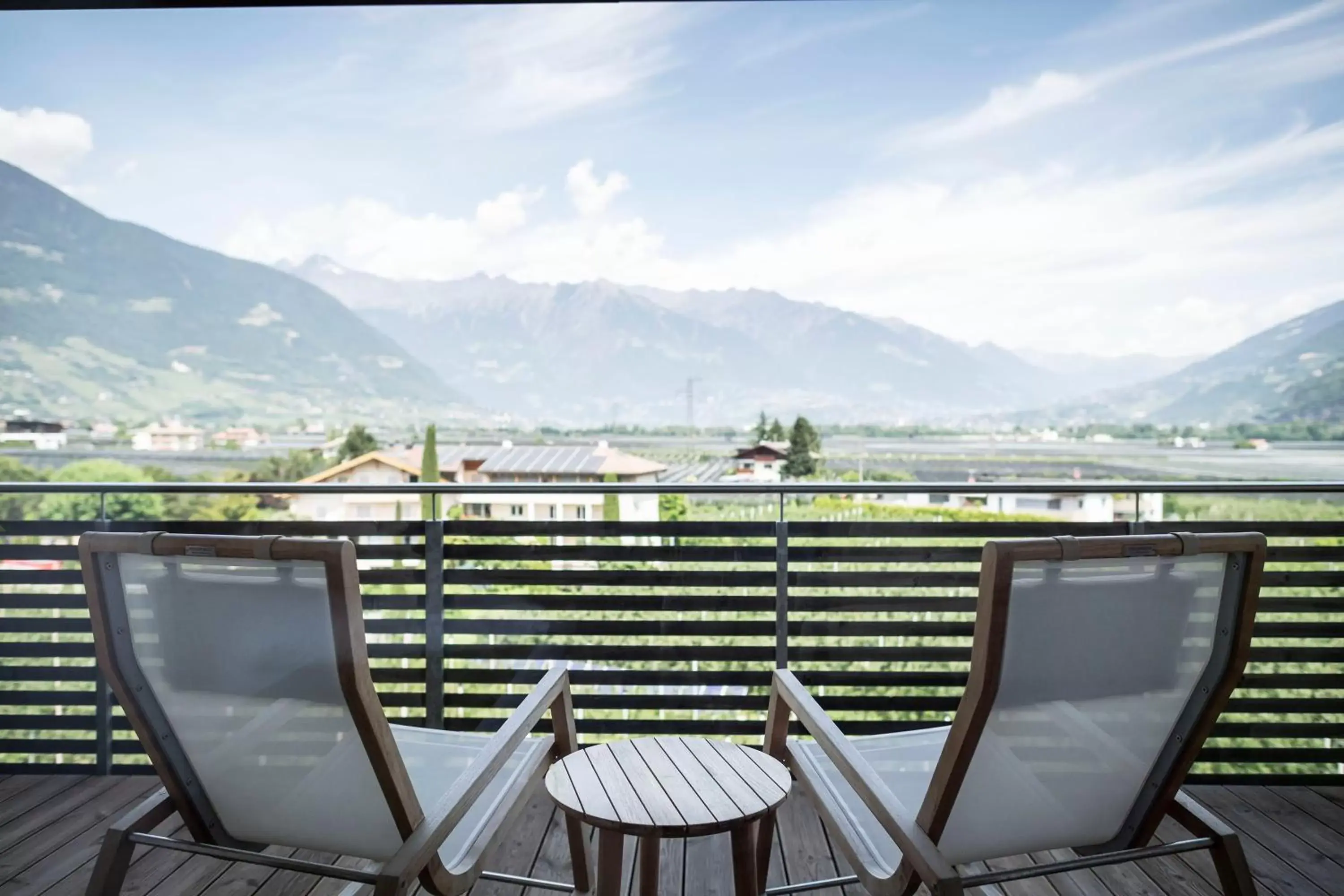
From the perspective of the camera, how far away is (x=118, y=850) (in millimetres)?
1654

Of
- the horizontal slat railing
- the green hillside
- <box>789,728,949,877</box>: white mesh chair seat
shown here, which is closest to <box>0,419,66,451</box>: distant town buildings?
the green hillside

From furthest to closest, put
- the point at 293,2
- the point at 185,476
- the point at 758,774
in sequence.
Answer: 1. the point at 185,476
2. the point at 293,2
3. the point at 758,774

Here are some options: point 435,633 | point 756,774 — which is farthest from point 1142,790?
point 435,633

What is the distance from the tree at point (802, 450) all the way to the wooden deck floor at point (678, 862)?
25.0m

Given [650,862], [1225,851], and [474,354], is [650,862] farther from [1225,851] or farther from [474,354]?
[474,354]

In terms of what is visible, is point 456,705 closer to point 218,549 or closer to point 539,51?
point 218,549

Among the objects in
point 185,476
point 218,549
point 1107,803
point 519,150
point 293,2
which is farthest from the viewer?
point 519,150

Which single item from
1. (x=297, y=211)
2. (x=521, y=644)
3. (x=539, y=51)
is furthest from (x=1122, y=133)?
(x=521, y=644)

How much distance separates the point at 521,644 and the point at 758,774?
1483 millimetres

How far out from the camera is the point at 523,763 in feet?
6.52

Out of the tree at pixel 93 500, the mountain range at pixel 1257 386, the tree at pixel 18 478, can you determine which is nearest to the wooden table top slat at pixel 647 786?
the tree at pixel 93 500

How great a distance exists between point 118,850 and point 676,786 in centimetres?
98

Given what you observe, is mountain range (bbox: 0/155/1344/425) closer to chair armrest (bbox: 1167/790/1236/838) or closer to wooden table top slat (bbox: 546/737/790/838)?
chair armrest (bbox: 1167/790/1236/838)

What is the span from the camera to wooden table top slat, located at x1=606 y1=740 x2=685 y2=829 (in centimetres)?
161
